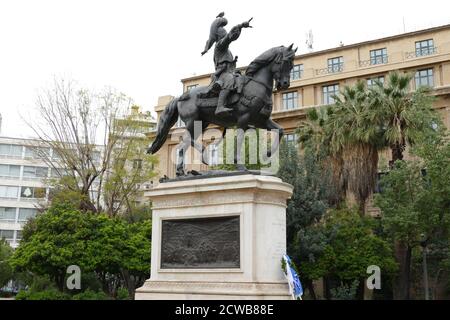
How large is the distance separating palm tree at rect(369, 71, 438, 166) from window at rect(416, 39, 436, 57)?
518 inches

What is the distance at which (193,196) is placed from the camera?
12445 mm

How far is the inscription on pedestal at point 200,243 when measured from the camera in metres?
11.7

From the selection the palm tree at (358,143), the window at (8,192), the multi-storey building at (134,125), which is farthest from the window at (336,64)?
the window at (8,192)

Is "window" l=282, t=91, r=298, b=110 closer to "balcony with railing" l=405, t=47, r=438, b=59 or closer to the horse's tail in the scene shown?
"balcony with railing" l=405, t=47, r=438, b=59

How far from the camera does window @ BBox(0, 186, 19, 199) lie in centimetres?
6825

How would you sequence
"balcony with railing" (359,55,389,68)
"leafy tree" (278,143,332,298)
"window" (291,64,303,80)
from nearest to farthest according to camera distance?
"leafy tree" (278,143,332,298)
"balcony with railing" (359,55,389,68)
"window" (291,64,303,80)

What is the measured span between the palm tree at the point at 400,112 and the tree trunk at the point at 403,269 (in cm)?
467

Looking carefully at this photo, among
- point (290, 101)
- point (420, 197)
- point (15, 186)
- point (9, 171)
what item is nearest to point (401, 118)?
point (420, 197)

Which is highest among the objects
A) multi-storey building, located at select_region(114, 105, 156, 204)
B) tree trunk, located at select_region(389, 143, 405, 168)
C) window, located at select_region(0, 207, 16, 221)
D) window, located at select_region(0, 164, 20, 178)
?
window, located at select_region(0, 164, 20, 178)

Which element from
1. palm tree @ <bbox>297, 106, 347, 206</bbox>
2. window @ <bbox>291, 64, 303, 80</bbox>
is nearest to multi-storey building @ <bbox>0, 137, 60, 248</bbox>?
window @ <bbox>291, 64, 303, 80</bbox>

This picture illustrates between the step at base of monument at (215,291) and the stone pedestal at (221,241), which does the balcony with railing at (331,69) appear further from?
the step at base of monument at (215,291)
